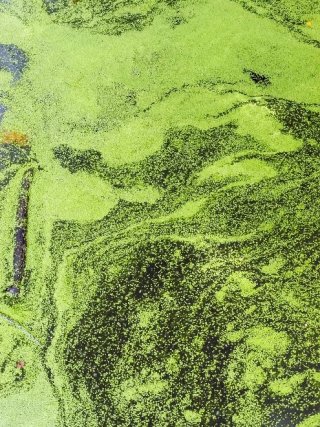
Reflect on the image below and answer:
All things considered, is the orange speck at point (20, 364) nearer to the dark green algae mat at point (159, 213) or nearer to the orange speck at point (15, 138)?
the dark green algae mat at point (159, 213)

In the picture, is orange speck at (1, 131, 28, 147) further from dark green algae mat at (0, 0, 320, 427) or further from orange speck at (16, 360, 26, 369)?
orange speck at (16, 360, 26, 369)

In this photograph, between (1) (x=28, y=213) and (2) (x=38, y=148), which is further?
(2) (x=38, y=148)

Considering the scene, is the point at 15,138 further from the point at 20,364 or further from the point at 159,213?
the point at 20,364

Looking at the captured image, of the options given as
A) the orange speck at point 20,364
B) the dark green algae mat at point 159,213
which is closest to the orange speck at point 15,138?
the dark green algae mat at point 159,213

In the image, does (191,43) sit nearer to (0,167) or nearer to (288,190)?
(288,190)

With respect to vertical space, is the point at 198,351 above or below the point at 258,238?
below

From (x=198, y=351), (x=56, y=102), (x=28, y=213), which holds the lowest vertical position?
(x=198, y=351)

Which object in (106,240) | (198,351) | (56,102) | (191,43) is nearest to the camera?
(198,351)

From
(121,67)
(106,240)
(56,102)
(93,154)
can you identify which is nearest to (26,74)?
(56,102)

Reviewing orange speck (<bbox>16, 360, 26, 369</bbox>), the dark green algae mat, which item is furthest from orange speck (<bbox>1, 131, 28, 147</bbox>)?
orange speck (<bbox>16, 360, 26, 369</bbox>)
